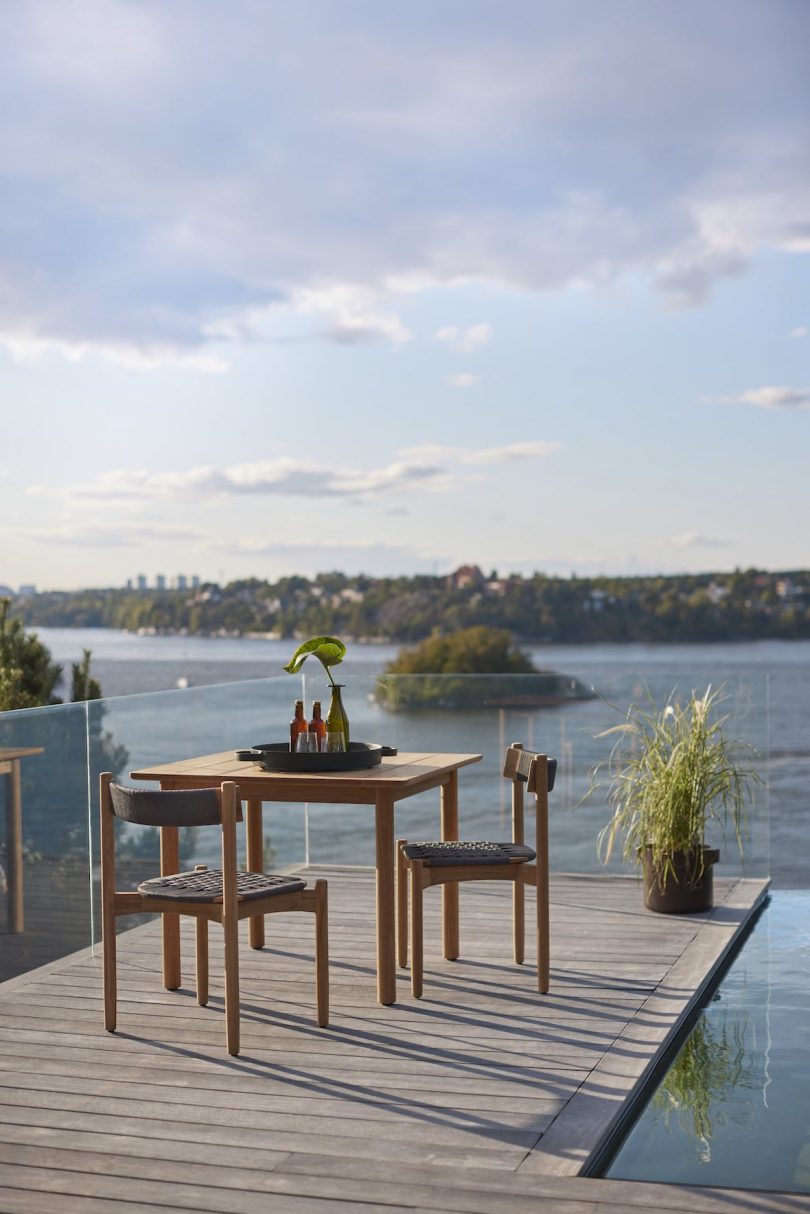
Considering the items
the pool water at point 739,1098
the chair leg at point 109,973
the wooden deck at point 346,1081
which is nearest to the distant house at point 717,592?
the wooden deck at point 346,1081

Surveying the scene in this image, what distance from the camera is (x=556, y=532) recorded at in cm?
3609

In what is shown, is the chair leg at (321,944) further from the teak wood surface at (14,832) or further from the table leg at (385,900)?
the teak wood surface at (14,832)

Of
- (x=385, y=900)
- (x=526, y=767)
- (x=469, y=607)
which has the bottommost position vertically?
(x=385, y=900)

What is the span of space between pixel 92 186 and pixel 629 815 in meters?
25.7

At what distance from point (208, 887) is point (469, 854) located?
37.2 inches

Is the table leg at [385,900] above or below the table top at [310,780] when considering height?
below

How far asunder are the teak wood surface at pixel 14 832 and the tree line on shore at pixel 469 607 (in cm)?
2687

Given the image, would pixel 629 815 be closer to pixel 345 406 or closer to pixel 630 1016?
pixel 630 1016

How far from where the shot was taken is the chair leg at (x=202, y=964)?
434 centimetres

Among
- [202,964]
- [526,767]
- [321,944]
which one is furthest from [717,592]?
[321,944]

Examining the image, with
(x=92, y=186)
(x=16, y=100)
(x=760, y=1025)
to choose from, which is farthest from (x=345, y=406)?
(x=760, y=1025)

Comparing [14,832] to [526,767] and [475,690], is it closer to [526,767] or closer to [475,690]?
[526,767]

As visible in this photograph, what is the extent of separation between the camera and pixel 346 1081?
3.62 meters

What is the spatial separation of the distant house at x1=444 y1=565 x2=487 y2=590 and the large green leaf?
30.7 m
